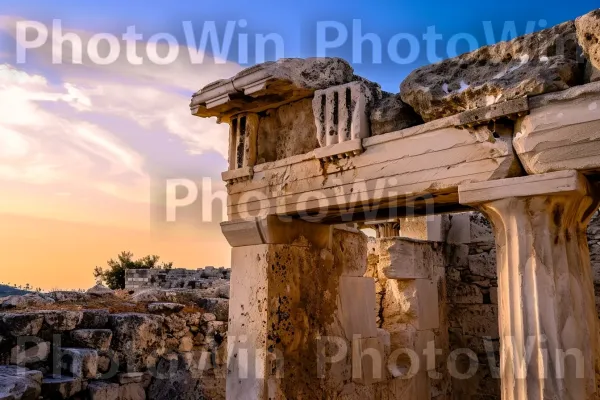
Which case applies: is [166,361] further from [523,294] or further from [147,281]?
[147,281]

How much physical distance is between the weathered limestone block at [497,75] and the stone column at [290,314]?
158 centimetres

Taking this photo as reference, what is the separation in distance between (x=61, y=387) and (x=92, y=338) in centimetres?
60

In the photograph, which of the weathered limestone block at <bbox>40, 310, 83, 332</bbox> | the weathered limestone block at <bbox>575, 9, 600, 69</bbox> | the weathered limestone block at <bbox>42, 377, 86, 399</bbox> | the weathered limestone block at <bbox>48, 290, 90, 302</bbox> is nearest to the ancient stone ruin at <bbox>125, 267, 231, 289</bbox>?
the weathered limestone block at <bbox>48, 290, 90, 302</bbox>

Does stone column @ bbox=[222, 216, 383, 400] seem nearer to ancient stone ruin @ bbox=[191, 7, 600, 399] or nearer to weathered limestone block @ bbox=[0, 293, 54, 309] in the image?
ancient stone ruin @ bbox=[191, 7, 600, 399]

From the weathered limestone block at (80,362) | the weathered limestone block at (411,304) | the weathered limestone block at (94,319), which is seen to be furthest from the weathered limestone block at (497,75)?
the weathered limestone block at (411,304)

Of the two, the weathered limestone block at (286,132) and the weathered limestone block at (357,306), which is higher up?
the weathered limestone block at (286,132)

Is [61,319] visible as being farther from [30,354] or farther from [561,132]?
[561,132]

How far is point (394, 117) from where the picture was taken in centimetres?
362

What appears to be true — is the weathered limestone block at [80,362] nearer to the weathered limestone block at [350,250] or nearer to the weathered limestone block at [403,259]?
the weathered limestone block at [350,250]

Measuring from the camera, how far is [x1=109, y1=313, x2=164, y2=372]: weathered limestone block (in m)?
5.14

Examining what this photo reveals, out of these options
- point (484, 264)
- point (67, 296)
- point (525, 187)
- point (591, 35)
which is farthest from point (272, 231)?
point (484, 264)

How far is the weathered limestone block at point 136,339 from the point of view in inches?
203

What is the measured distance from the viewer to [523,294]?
2.85 metres

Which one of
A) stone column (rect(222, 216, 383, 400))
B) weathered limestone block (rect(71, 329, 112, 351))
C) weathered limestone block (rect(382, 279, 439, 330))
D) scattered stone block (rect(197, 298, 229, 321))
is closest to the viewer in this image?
stone column (rect(222, 216, 383, 400))
